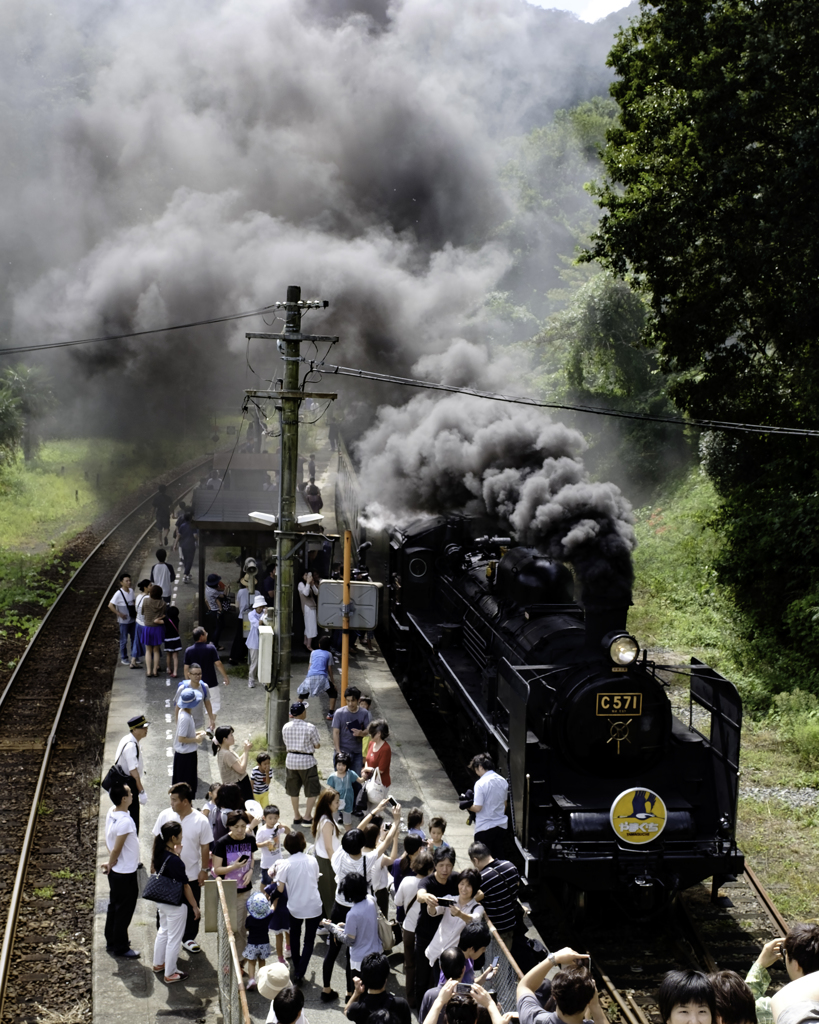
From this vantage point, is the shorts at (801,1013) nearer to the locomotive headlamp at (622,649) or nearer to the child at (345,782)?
the locomotive headlamp at (622,649)

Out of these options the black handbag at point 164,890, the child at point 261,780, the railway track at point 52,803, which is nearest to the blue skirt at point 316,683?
the child at point 261,780

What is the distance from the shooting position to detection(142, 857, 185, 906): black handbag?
6887 millimetres

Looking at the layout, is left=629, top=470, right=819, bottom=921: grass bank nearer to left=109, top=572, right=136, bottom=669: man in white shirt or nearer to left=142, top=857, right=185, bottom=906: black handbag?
left=142, top=857, right=185, bottom=906: black handbag

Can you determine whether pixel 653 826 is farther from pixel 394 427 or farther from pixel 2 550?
pixel 2 550

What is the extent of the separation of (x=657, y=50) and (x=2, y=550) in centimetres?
1775

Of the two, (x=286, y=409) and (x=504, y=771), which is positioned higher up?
(x=286, y=409)

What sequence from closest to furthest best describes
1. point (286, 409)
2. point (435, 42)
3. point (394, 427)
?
1. point (286, 409)
2. point (394, 427)
3. point (435, 42)

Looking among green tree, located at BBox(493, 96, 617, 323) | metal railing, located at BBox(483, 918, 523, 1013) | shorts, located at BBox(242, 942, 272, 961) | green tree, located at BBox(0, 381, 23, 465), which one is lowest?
shorts, located at BBox(242, 942, 272, 961)

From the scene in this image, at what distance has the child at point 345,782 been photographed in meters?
8.92

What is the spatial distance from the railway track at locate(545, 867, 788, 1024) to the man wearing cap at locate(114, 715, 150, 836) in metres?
3.69

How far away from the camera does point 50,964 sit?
24.9 feet

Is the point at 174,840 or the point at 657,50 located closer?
the point at 174,840

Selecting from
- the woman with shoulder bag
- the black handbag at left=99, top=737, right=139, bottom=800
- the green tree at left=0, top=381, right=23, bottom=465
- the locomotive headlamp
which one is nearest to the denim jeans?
the black handbag at left=99, top=737, right=139, bottom=800

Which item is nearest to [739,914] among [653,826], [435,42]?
[653,826]
